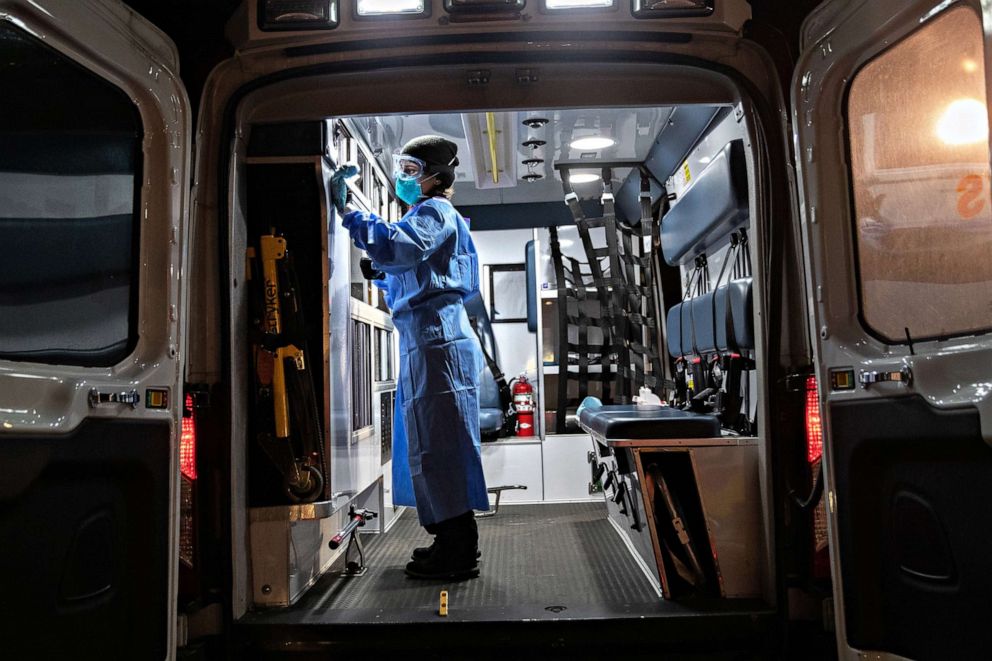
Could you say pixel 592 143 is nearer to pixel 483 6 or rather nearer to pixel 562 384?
pixel 562 384

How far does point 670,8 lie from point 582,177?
12.5 feet

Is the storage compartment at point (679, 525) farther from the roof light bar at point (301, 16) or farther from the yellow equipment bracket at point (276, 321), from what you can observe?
the roof light bar at point (301, 16)

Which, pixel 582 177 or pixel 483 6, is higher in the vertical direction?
pixel 582 177

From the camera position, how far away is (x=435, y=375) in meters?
3.47

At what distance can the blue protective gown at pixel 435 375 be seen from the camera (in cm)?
344

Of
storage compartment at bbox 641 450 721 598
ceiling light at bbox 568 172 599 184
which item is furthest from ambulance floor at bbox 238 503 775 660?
ceiling light at bbox 568 172 599 184

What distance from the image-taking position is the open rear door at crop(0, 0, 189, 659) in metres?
1.59

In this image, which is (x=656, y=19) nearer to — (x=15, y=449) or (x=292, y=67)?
(x=292, y=67)

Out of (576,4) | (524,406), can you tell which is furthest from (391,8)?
(524,406)

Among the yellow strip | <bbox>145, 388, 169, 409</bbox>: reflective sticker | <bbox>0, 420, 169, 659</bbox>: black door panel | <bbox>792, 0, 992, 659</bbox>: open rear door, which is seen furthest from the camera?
the yellow strip

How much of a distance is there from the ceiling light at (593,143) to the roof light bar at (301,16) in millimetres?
3008

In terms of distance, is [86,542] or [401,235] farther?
[401,235]

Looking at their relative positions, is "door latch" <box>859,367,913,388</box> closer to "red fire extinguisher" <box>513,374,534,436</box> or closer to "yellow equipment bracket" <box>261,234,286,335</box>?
"yellow equipment bracket" <box>261,234,286,335</box>

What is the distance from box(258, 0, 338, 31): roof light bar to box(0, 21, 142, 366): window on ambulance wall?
56 cm
